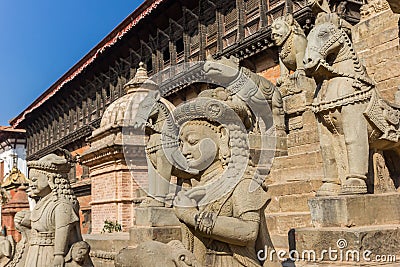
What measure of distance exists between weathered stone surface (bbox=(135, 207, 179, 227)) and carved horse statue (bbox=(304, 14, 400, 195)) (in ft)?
9.38

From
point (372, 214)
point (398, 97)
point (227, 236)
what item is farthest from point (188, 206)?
point (398, 97)

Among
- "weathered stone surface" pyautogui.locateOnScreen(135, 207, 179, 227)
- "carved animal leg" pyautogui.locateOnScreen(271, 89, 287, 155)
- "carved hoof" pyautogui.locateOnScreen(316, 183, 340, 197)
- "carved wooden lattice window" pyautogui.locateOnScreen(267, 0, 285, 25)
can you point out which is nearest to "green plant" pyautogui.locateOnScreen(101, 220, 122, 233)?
"weathered stone surface" pyautogui.locateOnScreen(135, 207, 179, 227)

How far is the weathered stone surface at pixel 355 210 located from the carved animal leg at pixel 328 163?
0.24 metres

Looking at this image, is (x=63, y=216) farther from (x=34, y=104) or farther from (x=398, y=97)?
(x=34, y=104)

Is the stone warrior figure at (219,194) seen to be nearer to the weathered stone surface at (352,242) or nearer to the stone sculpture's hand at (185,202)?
the stone sculpture's hand at (185,202)

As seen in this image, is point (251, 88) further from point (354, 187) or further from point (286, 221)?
point (354, 187)

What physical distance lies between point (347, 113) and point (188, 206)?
6.13ft

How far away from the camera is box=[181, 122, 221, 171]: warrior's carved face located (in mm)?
3621

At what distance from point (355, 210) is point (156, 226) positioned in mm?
3278

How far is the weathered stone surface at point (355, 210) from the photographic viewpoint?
429cm

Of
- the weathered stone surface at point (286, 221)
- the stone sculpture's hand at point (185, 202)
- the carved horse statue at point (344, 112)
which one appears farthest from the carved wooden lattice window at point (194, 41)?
the stone sculpture's hand at point (185, 202)

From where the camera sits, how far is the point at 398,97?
17.8 feet

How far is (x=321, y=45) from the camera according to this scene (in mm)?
4668

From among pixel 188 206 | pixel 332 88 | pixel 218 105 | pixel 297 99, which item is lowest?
pixel 188 206
